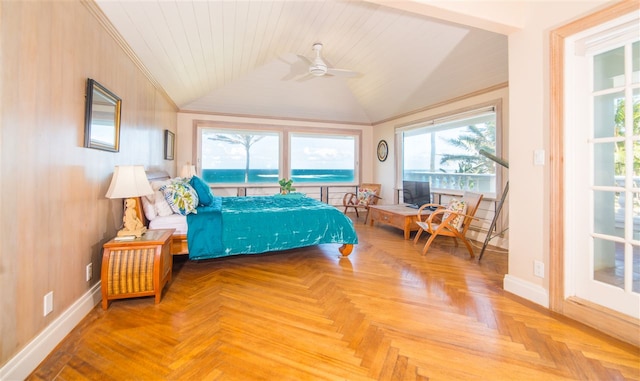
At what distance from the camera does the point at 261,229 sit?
3025mm

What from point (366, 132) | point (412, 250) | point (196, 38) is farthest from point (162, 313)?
point (366, 132)

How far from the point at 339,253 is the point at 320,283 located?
0.99 m

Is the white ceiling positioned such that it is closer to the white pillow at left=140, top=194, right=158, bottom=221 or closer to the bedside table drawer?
the white pillow at left=140, top=194, right=158, bottom=221

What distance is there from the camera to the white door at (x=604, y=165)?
1816 millimetres

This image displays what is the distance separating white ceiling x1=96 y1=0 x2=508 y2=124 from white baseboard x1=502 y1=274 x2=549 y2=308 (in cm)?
274

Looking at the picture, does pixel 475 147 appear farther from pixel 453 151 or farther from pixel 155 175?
pixel 155 175

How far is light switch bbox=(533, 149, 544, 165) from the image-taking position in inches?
87.5

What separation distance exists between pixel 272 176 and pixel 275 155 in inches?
19.4

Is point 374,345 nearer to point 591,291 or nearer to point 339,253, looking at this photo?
point 591,291

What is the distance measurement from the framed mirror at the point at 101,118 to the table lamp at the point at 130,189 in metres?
0.27

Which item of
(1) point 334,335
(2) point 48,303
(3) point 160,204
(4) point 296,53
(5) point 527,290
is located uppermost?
(4) point 296,53

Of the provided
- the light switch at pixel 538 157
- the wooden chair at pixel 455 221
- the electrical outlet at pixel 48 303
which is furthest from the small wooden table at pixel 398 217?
the electrical outlet at pixel 48 303

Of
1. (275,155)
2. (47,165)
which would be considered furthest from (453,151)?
(47,165)

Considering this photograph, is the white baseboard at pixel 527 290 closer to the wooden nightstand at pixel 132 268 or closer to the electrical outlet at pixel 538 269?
the electrical outlet at pixel 538 269
